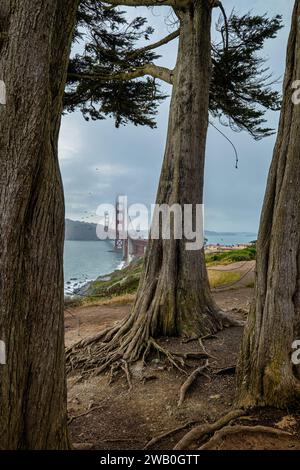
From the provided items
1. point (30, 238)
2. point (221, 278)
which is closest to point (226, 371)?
point (30, 238)

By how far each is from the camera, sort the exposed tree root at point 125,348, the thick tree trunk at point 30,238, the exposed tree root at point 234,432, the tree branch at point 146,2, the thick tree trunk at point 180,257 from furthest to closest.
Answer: the tree branch at point 146,2 → the thick tree trunk at point 180,257 → the exposed tree root at point 125,348 → the exposed tree root at point 234,432 → the thick tree trunk at point 30,238

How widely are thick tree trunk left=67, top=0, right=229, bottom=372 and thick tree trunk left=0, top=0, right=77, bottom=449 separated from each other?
288cm

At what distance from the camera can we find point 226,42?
23.0ft

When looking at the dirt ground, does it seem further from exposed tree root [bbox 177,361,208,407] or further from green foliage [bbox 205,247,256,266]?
green foliage [bbox 205,247,256,266]

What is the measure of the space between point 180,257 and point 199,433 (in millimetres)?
2996

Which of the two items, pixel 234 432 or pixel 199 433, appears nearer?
pixel 234 432

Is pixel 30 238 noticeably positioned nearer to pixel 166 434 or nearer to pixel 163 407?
pixel 166 434

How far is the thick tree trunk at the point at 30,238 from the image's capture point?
6.23ft

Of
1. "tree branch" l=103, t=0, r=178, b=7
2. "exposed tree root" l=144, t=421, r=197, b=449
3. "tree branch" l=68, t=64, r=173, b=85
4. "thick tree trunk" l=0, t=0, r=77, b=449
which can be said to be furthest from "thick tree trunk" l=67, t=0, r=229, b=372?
"thick tree trunk" l=0, t=0, r=77, b=449

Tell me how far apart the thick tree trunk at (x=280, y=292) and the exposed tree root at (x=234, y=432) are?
1.07ft

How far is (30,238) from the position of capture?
6.54 ft

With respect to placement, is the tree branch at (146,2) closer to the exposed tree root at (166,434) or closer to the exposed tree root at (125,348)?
the exposed tree root at (125,348)

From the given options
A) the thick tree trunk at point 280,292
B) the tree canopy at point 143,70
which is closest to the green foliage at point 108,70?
the tree canopy at point 143,70

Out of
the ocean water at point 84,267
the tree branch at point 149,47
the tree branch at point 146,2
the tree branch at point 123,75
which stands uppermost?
the tree branch at point 146,2
